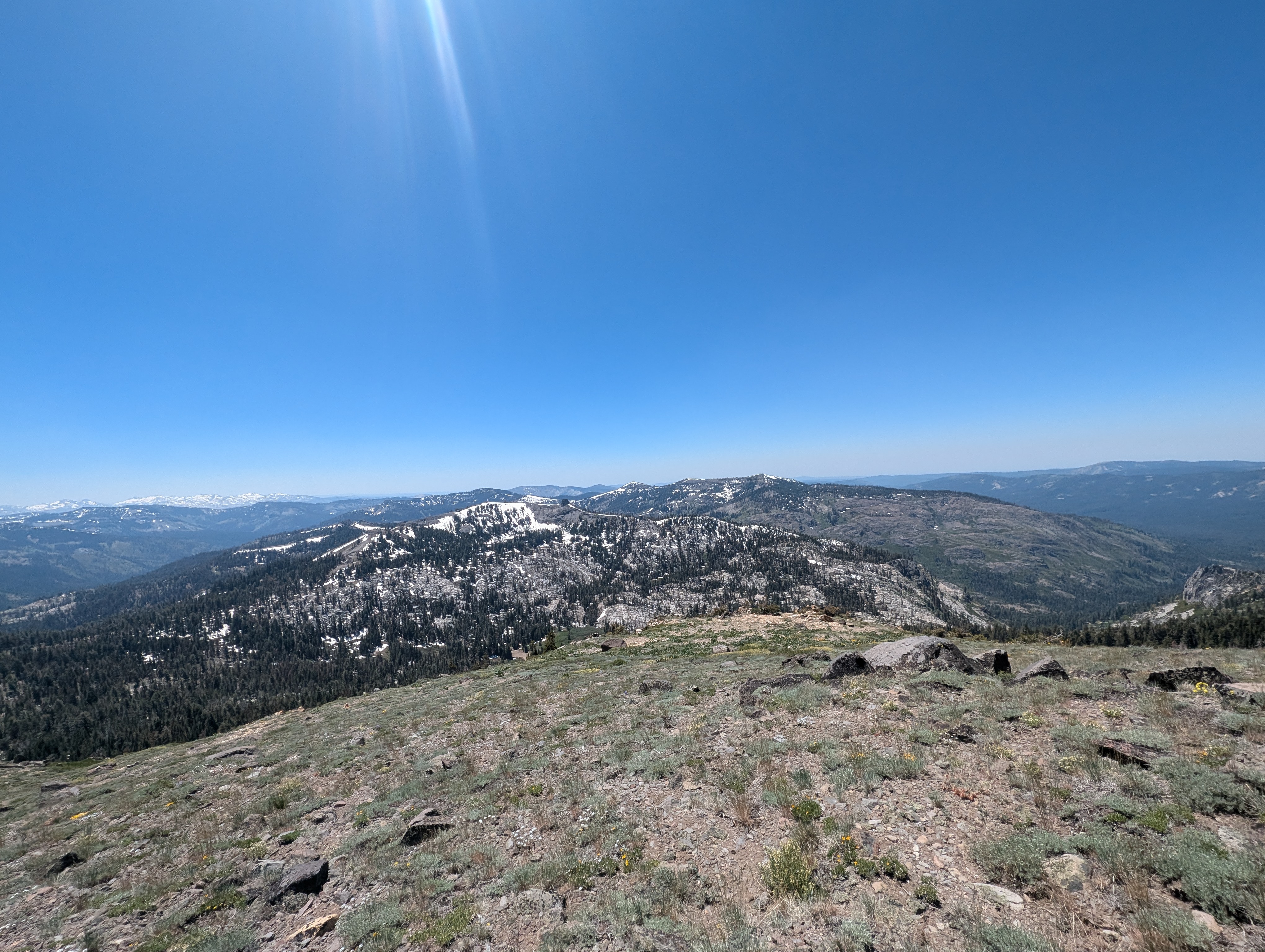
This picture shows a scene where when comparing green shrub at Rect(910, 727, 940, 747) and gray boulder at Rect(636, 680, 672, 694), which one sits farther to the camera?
gray boulder at Rect(636, 680, 672, 694)

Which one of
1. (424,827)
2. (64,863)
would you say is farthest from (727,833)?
(64,863)

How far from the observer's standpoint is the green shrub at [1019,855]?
817 cm

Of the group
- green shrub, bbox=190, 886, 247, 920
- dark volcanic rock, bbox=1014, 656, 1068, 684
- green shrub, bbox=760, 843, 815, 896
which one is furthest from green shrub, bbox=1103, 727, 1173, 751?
green shrub, bbox=190, 886, 247, 920

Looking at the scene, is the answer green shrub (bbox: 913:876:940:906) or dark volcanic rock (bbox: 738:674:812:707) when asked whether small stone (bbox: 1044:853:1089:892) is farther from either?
dark volcanic rock (bbox: 738:674:812:707)

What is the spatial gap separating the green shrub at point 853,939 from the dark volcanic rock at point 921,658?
17.1 metres

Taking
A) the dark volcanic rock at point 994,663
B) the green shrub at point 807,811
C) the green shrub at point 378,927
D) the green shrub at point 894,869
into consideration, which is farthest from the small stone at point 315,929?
the dark volcanic rock at point 994,663

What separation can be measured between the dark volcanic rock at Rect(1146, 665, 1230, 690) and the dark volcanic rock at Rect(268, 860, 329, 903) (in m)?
28.3

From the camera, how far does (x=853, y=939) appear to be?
742 cm

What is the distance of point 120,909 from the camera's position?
11.8m

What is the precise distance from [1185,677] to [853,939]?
65.0 feet

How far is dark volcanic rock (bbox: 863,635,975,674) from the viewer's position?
2194 centimetres

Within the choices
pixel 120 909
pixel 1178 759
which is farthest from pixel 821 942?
pixel 120 909

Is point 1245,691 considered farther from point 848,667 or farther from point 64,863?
point 64,863

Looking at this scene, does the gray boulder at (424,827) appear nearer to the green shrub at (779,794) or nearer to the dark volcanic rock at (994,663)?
the green shrub at (779,794)
